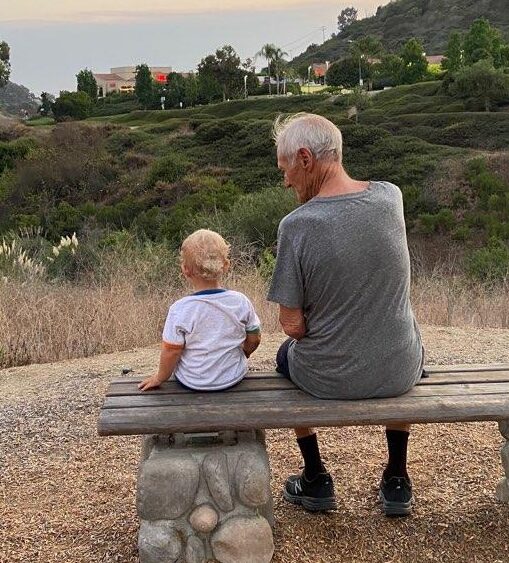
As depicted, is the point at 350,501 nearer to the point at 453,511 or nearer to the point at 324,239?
the point at 453,511

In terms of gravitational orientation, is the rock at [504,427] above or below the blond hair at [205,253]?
below

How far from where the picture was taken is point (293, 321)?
267 centimetres

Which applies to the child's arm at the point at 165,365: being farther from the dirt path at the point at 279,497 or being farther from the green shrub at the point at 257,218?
the green shrub at the point at 257,218

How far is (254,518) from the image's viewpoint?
8.71 feet

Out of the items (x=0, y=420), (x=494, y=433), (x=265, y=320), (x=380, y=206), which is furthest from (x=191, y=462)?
(x=265, y=320)

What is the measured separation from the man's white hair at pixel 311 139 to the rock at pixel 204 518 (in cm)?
116

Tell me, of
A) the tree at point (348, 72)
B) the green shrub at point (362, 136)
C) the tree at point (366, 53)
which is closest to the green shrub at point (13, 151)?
the green shrub at point (362, 136)

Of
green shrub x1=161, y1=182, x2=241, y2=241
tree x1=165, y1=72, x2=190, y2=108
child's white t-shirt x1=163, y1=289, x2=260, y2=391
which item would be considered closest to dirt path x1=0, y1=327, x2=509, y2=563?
child's white t-shirt x1=163, y1=289, x2=260, y2=391

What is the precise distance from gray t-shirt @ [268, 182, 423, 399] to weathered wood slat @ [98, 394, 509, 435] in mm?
86

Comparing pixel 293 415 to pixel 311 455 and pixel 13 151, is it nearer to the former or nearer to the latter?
pixel 311 455

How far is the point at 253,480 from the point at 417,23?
11039 centimetres

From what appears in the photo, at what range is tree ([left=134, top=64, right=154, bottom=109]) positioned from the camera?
205 ft

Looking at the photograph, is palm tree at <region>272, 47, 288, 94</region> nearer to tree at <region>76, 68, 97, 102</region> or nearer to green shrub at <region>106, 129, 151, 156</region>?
tree at <region>76, 68, 97, 102</region>

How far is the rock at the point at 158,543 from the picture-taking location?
Answer: 2.63 metres
